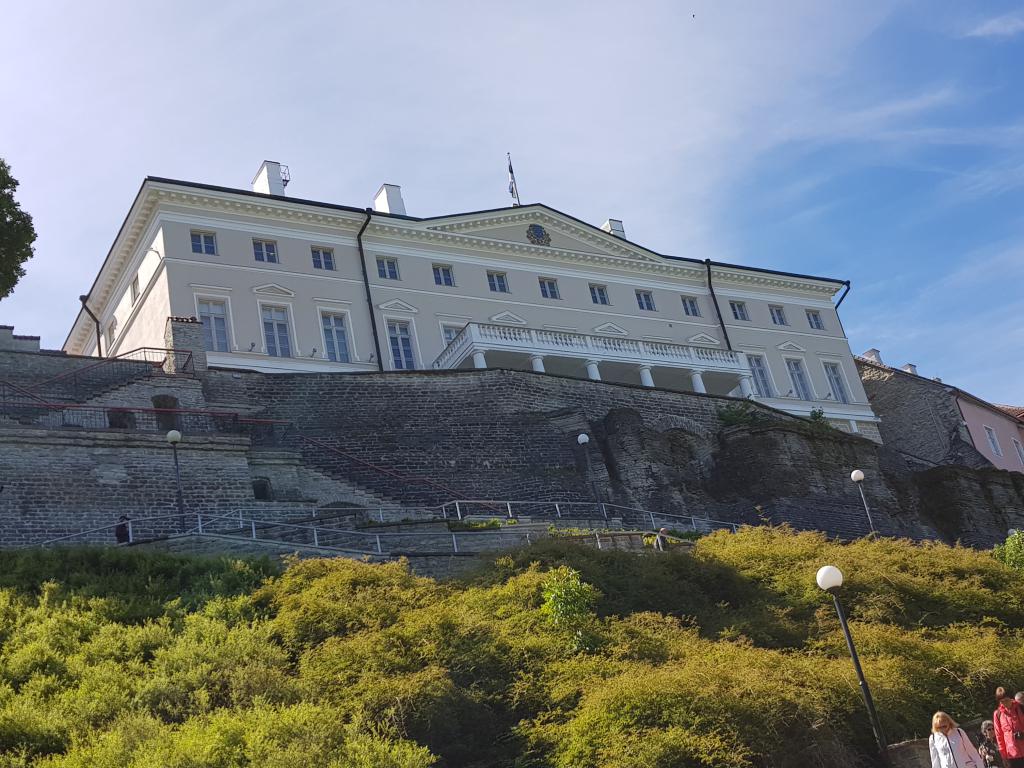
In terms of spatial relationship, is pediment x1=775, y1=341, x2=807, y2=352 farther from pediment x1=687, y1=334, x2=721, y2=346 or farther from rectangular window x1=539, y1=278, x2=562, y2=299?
rectangular window x1=539, y1=278, x2=562, y2=299

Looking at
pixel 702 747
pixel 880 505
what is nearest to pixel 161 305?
pixel 880 505

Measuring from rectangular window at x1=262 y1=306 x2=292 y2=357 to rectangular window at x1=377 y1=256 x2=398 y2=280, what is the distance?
14.3 feet

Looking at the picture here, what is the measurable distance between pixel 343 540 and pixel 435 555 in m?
Answer: 2.16

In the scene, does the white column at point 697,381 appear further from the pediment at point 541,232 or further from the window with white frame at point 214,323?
the window with white frame at point 214,323

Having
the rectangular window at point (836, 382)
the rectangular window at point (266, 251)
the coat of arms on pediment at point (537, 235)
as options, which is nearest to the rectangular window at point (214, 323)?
the rectangular window at point (266, 251)

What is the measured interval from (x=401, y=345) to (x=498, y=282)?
5729 millimetres

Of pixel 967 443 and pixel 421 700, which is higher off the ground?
pixel 967 443

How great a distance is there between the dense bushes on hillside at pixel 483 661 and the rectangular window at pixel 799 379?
27286mm

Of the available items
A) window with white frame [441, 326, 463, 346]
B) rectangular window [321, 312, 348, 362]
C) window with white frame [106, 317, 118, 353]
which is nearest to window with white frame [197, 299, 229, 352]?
rectangular window [321, 312, 348, 362]

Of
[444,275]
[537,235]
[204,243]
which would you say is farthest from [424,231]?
[204,243]

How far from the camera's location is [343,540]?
24781 mm

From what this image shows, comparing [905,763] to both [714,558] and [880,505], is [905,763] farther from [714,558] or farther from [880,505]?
[880,505]

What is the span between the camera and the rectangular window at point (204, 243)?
38.8m

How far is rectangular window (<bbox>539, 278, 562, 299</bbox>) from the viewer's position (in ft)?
153
